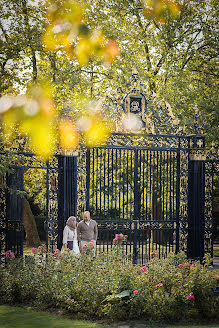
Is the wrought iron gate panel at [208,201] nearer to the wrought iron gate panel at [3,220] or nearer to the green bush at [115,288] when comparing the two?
the green bush at [115,288]

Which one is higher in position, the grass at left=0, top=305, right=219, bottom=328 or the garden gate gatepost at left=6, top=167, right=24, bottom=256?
the garden gate gatepost at left=6, top=167, right=24, bottom=256

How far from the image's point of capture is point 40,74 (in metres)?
22.6

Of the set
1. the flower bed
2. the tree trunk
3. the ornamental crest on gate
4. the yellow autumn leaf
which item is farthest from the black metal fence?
the tree trunk

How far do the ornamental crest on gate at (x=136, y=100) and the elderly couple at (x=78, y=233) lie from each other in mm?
3446

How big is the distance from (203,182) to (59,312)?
22.7 ft

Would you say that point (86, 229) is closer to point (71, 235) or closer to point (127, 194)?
point (71, 235)

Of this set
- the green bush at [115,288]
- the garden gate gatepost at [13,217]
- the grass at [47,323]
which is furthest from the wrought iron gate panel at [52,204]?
the grass at [47,323]

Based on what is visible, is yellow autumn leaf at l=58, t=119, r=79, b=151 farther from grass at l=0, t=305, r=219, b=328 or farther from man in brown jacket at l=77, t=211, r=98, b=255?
grass at l=0, t=305, r=219, b=328

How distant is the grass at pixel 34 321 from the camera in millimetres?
7410

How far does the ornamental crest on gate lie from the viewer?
13605mm

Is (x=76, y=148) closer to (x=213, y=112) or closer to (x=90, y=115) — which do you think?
(x=90, y=115)

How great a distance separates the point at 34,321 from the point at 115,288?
4.37ft

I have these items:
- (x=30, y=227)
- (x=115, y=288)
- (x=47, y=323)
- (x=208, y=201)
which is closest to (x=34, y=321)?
(x=47, y=323)

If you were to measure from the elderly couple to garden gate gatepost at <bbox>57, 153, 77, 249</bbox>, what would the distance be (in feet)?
2.76
